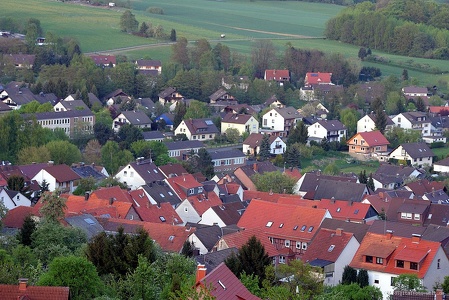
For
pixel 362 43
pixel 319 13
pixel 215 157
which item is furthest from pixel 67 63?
pixel 319 13

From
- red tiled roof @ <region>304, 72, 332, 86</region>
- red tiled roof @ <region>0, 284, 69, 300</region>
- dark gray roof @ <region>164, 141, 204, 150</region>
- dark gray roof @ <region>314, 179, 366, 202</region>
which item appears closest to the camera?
red tiled roof @ <region>0, 284, 69, 300</region>

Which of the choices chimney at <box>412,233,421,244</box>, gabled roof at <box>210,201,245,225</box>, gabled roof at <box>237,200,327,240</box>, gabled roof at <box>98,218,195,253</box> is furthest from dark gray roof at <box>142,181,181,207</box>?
chimney at <box>412,233,421,244</box>

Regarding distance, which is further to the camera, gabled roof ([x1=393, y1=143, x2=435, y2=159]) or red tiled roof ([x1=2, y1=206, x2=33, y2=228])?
gabled roof ([x1=393, y1=143, x2=435, y2=159])

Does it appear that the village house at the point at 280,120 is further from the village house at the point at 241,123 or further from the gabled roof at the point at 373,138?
the gabled roof at the point at 373,138

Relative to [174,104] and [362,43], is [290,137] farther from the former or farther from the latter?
[362,43]

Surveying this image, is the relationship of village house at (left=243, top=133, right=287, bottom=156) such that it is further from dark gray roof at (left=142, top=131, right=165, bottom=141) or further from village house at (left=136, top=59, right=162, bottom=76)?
village house at (left=136, top=59, right=162, bottom=76)

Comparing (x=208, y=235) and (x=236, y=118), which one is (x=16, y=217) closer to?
(x=208, y=235)
